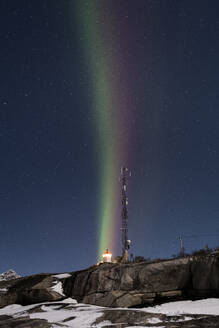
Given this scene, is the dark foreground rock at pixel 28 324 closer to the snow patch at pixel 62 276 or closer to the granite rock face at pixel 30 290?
the granite rock face at pixel 30 290

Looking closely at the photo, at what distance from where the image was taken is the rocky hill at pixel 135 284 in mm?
16641

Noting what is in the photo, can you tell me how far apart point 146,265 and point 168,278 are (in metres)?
1.85

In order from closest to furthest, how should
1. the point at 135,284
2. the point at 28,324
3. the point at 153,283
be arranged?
the point at 28,324 → the point at 153,283 → the point at 135,284

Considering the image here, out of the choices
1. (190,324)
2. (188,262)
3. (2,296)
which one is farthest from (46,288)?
(190,324)

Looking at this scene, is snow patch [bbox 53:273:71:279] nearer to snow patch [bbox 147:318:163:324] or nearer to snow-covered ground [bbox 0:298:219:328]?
snow-covered ground [bbox 0:298:219:328]

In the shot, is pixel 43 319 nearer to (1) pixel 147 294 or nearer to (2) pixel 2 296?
(1) pixel 147 294

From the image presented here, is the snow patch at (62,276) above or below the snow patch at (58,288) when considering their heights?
above

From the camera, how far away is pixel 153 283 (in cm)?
1791

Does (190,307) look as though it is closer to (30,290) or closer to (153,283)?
(153,283)

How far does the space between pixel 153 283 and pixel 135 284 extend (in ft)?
4.00

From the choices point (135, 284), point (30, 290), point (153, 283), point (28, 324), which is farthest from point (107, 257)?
point (28, 324)

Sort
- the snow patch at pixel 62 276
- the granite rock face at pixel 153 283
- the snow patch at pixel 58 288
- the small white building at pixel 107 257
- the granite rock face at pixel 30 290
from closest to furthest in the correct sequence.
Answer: the granite rock face at pixel 153 283 → the granite rock face at pixel 30 290 → the snow patch at pixel 58 288 → the snow patch at pixel 62 276 → the small white building at pixel 107 257

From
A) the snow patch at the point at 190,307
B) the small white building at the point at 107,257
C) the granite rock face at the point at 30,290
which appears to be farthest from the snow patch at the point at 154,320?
the small white building at the point at 107,257

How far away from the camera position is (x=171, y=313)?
1312 centimetres
